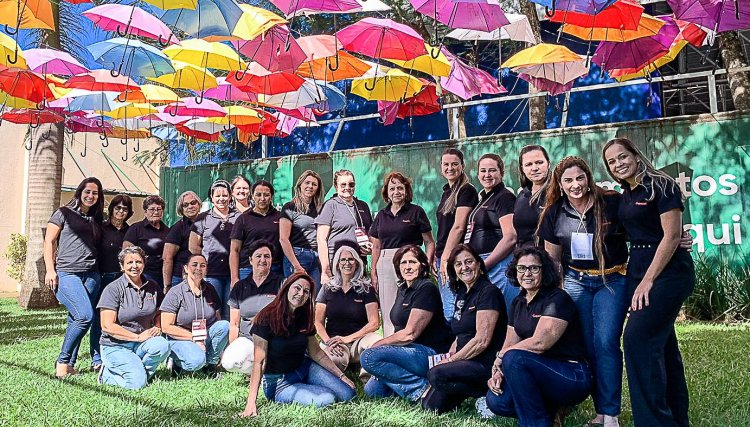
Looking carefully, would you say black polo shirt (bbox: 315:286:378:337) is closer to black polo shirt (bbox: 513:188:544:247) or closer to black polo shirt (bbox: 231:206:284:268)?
black polo shirt (bbox: 231:206:284:268)

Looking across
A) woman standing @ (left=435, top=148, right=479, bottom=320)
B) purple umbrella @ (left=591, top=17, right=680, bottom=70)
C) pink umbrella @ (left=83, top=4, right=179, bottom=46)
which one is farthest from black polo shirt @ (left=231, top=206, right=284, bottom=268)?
purple umbrella @ (left=591, top=17, right=680, bottom=70)

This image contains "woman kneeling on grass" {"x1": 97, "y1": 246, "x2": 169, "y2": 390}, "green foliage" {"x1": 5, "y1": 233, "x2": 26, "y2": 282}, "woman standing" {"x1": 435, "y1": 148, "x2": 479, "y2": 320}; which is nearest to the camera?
"woman standing" {"x1": 435, "y1": 148, "x2": 479, "y2": 320}

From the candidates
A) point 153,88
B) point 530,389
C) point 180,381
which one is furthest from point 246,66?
point 530,389

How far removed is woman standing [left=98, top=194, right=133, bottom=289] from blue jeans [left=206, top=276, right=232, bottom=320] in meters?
0.91

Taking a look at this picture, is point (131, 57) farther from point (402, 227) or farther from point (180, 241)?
point (402, 227)

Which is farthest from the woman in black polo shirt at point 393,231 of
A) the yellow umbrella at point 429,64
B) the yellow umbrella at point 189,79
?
the yellow umbrella at point 189,79

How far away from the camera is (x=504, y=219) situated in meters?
4.88

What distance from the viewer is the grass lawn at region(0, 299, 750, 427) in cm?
413

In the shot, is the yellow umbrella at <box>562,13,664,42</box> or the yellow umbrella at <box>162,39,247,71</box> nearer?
the yellow umbrella at <box>562,13,664,42</box>

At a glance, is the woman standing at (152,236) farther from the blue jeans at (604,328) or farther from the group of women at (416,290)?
the blue jeans at (604,328)

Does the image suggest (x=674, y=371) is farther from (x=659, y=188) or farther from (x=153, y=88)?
(x=153, y=88)

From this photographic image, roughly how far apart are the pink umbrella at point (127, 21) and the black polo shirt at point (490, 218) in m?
3.80

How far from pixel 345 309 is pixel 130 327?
6.19 ft

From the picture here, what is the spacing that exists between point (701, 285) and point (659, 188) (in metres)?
5.84
